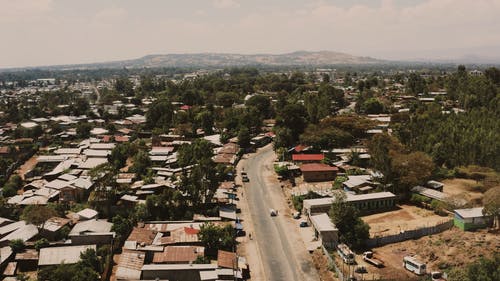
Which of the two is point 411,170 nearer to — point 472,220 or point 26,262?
point 472,220

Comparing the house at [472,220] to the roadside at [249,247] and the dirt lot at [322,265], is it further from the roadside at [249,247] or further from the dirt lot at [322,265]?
the roadside at [249,247]

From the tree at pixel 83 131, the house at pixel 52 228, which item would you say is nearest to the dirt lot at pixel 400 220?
the house at pixel 52 228

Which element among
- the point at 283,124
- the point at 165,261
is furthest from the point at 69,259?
the point at 283,124

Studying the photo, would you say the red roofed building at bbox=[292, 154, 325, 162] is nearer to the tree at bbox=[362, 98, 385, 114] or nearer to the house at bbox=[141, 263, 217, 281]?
the house at bbox=[141, 263, 217, 281]

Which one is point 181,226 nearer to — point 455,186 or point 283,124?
point 455,186

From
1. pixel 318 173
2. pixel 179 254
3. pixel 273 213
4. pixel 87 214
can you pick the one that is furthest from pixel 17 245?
pixel 318 173

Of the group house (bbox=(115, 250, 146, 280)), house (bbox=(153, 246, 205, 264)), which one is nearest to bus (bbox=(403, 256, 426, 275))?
house (bbox=(153, 246, 205, 264))

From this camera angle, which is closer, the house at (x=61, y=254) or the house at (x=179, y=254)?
the house at (x=61, y=254)
